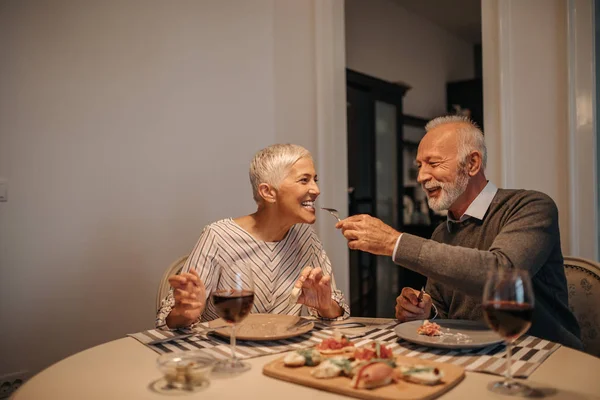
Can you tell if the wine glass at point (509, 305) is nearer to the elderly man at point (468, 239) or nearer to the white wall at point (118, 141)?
the elderly man at point (468, 239)

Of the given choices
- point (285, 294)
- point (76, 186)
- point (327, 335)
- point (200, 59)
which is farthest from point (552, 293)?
point (200, 59)

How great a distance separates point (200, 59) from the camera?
116 inches

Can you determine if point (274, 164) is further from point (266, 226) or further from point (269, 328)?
point (269, 328)

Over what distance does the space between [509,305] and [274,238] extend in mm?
1082

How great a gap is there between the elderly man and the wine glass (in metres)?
0.38

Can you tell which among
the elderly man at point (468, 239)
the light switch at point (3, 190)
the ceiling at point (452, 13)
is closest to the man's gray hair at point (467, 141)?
the elderly man at point (468, 239)

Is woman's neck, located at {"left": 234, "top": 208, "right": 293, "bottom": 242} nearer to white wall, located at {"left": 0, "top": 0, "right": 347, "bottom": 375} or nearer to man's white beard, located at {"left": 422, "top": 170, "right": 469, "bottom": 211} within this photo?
man's white beard, located at {"left": 422, "top": 170, "right": 469, "bottom": 211}

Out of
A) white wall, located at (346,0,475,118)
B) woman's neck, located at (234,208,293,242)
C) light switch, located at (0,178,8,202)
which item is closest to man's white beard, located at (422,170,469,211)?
woman's neck, located at (234,208,293,242)

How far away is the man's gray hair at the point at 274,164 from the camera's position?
6.14ft

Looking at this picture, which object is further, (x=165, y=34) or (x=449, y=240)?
(x=165, y=34)

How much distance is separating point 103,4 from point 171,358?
206 cm

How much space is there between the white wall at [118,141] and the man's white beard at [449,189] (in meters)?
1.42

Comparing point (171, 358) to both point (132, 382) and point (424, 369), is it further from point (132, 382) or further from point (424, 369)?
point (424, 369)

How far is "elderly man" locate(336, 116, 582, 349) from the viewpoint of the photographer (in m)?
1.33
